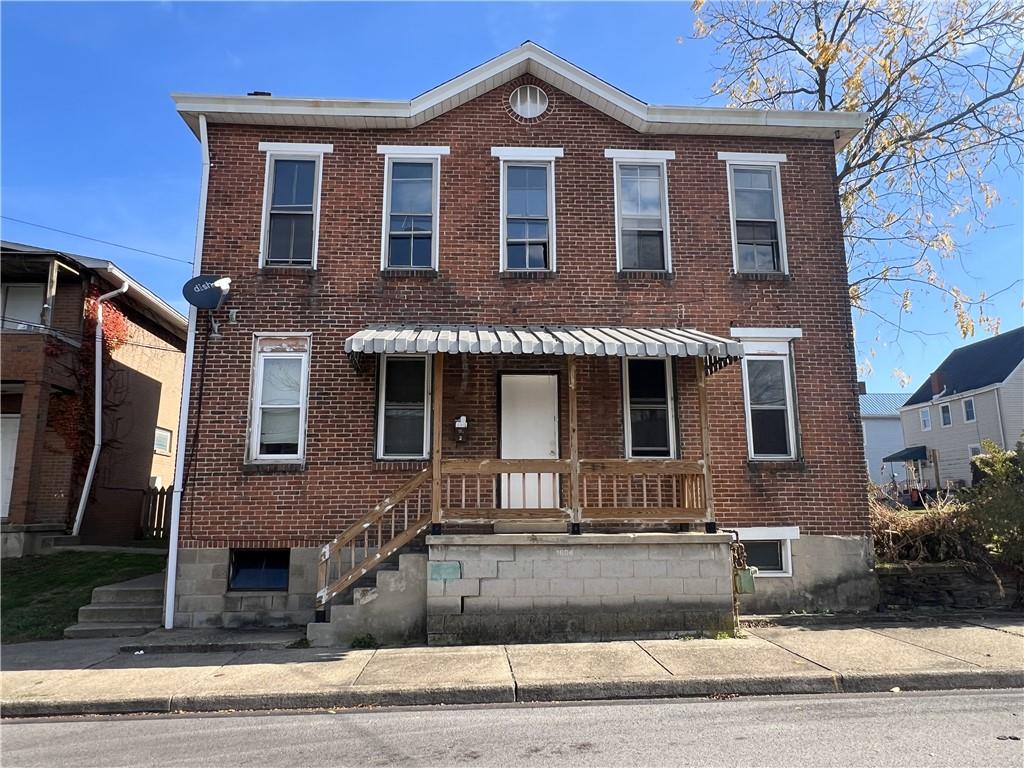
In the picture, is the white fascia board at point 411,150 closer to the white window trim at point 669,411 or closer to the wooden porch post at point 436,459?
the wooden porch post at point 436,459

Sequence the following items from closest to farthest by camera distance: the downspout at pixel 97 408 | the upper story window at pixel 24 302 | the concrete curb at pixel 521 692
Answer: the concrete curb at pixel 521 692
the downspout at pixel 97 408
the upper story window at pixel 24 302

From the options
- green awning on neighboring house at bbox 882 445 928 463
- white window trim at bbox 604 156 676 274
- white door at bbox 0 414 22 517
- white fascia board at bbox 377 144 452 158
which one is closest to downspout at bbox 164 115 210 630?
white fascia board at bbox 377 144 452 158

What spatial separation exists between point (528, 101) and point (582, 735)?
349 inches

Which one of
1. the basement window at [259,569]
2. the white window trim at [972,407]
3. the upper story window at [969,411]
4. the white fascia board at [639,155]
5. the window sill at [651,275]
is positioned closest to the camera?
the basement window at [259,569]

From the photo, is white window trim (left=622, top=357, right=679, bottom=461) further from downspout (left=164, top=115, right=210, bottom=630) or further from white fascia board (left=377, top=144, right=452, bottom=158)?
downspout (left=164, top=115, right=210, bottom=630)

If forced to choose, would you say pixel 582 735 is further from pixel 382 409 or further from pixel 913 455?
pixel 913 455

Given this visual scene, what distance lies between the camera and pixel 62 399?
43.2ft

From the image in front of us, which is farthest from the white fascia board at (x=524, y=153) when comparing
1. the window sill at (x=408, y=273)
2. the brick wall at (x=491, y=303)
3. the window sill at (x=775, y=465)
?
the window sill at (x=775, y=465)

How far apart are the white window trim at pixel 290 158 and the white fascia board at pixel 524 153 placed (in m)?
2.49

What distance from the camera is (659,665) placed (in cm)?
677

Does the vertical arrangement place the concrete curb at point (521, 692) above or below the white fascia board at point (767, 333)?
below

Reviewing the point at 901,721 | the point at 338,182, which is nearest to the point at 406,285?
the point at 338,182

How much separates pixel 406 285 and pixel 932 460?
29.8 meters

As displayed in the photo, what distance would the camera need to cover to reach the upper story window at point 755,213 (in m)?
10.5
